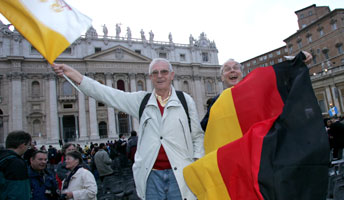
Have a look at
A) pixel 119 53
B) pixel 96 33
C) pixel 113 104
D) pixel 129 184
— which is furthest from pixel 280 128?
pixel 96 33

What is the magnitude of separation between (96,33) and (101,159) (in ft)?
109

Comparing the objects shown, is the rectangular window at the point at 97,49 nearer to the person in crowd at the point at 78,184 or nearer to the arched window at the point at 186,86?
the arched window at the point at 186,86

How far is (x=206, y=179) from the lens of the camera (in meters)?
2.21

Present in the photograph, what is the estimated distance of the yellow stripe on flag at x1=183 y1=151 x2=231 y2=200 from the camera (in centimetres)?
214

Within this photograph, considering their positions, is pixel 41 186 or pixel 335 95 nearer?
pixel 41 186

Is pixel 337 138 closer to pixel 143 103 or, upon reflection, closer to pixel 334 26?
pixel 143 103

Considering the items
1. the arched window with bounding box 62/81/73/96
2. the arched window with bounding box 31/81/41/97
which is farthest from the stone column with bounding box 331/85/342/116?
the arched window with bounding box 31/81/41/97

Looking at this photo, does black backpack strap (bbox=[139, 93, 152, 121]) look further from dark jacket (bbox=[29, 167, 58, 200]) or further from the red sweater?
dark jacket (bbox=[29, 167, 58, 200])

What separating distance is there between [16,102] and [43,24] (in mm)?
33629

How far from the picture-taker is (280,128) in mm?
1955

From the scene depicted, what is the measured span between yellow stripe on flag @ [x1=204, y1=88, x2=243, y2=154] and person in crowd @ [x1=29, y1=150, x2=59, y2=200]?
2.56 m

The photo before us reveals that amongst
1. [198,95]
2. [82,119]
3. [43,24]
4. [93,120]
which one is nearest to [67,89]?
[82,119]

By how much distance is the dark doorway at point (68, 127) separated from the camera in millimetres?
33500

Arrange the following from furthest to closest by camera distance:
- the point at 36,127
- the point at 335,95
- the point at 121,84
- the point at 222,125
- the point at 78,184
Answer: the point at 121,84 < the point at 36,127 < the point at 335,95 < the point at 78,184 < the point at 222,125
